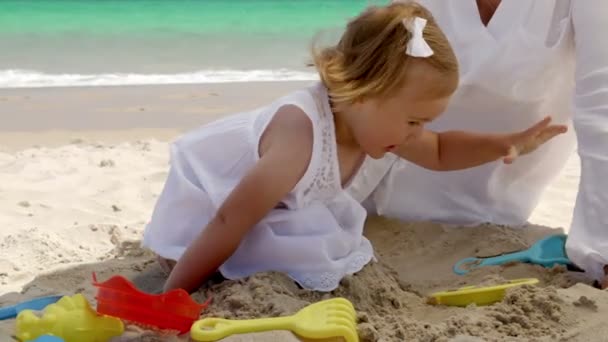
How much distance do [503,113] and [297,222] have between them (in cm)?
76

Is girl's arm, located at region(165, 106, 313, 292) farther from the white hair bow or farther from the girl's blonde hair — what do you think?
the white hair bow

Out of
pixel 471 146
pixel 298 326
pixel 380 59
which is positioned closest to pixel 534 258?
pixel 471 146

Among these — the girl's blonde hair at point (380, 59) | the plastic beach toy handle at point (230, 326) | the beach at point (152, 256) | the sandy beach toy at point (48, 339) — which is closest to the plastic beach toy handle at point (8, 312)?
the beach at point (152, 256)

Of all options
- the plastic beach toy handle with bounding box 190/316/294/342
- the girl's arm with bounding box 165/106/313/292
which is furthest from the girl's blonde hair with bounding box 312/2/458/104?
the plastic beach toy handle with bounding box 190/316/294/342

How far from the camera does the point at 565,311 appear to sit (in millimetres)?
1609

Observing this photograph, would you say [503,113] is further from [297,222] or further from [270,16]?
[270,16]

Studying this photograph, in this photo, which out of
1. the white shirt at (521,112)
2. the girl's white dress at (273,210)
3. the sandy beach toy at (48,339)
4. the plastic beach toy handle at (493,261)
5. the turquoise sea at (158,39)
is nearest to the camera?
the sandy beach toy at (48,339)

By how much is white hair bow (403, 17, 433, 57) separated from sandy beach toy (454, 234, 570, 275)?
0.64m

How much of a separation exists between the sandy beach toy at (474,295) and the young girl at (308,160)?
7.8 inches

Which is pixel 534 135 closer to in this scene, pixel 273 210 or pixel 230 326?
pixel 273 210

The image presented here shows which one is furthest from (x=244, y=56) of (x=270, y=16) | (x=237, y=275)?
(x=237, y=275)

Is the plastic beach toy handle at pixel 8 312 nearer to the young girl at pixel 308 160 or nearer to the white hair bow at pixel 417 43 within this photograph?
the young girl at pixel 308 160

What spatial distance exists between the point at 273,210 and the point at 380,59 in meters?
0.40

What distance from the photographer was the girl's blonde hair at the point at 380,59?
1.73m
